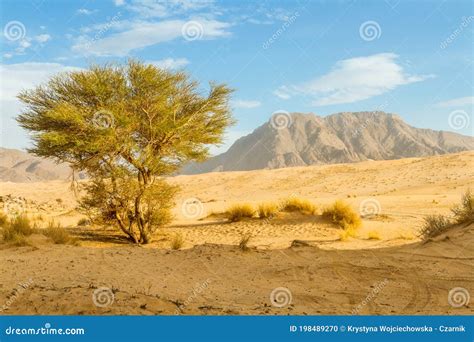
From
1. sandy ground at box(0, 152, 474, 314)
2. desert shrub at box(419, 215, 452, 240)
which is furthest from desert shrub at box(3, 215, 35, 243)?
desert shrub at box(419, 215, 452, 240)

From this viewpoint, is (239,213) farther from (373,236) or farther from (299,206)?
(373,236)

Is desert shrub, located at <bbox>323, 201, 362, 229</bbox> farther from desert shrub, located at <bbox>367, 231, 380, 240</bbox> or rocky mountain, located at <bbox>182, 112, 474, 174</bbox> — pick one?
rocky mountain, located at <bbox>182, 112, 474, 174</bbox>

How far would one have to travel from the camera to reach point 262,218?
1989 cm

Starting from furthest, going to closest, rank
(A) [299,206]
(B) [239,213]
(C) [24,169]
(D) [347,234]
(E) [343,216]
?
(C) [24,169] < (B) [239,213] < (A) [299,206] < (E) [343,216] < (D) [347,234]

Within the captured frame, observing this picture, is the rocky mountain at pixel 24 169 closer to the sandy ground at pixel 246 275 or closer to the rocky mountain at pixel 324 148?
the rocky mountain at pixel 324 148

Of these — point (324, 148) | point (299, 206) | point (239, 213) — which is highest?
point (324, 148)

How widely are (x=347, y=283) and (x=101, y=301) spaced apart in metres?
4.29

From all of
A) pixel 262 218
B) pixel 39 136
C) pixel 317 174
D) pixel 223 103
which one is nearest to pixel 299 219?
pixel 262 218

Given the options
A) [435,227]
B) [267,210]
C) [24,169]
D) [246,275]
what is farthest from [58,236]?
[24,169]

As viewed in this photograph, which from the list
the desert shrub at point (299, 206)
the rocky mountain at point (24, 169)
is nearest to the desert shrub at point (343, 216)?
the desert shrub at point (299, 206)

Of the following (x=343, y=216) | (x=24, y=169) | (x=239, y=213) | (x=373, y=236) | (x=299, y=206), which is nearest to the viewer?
(x=373, y=236)

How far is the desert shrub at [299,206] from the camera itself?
19.6 m

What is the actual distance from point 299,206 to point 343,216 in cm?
264

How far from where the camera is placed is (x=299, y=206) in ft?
65.3
